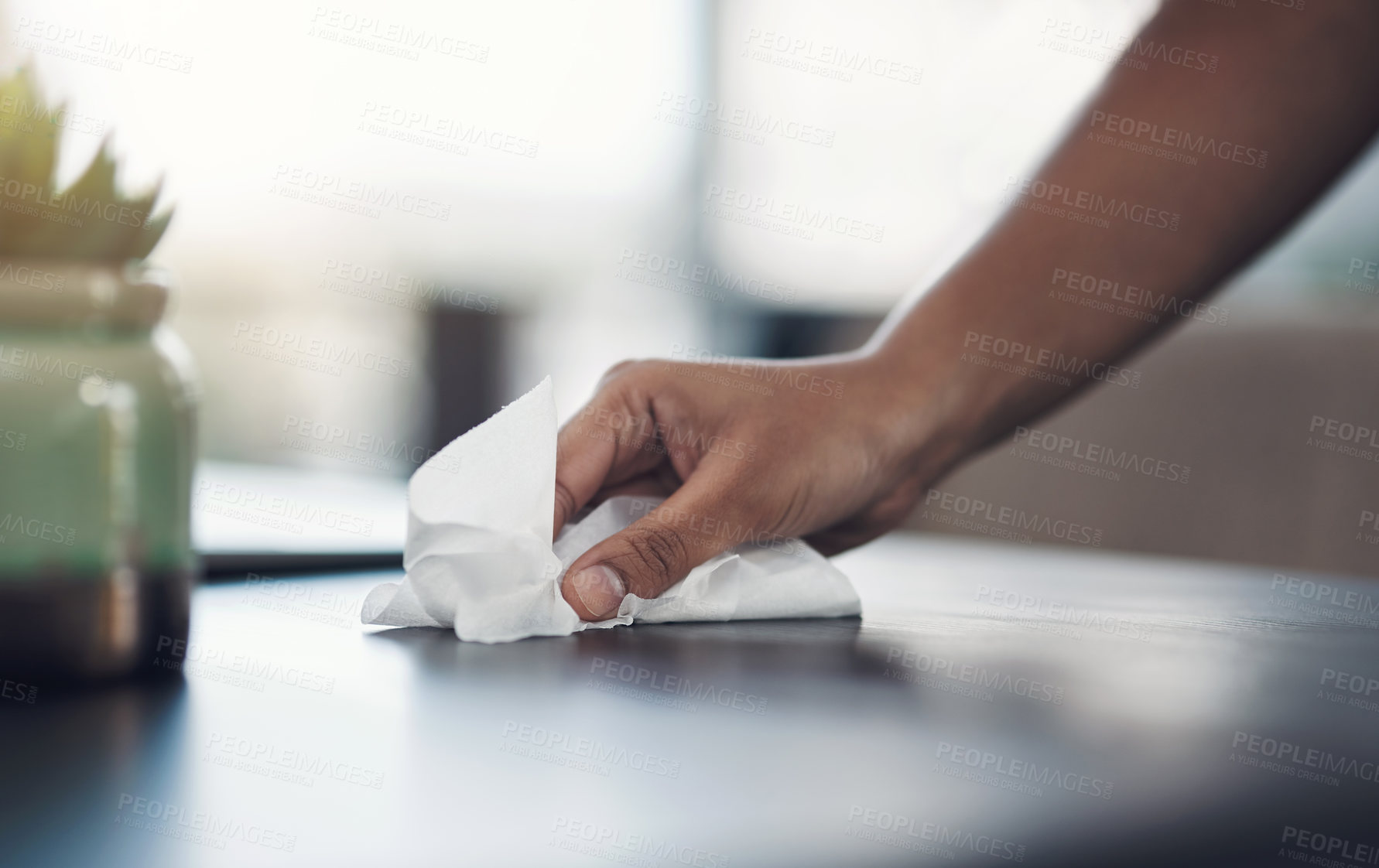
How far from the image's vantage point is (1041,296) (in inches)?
35.9

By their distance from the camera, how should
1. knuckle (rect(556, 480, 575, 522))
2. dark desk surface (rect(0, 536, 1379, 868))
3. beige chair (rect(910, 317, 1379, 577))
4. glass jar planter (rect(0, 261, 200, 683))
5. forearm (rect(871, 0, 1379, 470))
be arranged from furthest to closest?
beige chair (rect(910, 317, 1379, 577)), forearm (rect(871, 0, 1379, 470)), knuckle (rect(556, 480, 575, 522)), glass jar planter (rect(0, 261, 200, 683)), dark desk surface (rect(0, 536, 1379, 868))

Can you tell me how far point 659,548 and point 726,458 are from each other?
0.11m

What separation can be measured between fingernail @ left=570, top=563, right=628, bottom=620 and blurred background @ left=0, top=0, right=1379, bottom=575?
267cm

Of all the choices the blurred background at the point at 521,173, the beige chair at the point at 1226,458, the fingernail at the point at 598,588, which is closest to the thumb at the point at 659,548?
the fingernail at the point at 598,588

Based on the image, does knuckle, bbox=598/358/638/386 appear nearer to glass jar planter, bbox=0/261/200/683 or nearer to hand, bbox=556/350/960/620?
hand, bbox=556/350/960/620

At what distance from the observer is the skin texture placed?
30.3 inches

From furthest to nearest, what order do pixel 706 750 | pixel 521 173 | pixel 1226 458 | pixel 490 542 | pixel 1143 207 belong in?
pixel 521 173
pixel 1226 458
pixel 1143 207
pixel 490 542
pixel 706 750

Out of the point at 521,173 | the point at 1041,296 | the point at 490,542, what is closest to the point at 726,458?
the point at 490,542

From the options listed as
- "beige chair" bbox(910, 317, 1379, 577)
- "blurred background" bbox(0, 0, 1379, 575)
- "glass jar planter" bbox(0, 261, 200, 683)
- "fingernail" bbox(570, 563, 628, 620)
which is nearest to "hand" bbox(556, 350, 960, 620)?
"fingernail" bbox(570, 563, 628, 620)

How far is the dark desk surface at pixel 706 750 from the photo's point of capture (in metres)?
0.29

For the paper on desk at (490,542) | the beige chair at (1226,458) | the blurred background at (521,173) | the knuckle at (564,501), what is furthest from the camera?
the blurred background at (521,173)

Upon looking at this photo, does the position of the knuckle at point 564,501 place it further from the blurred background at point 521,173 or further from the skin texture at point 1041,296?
the blurred background at point 521,173

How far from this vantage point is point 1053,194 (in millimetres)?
924

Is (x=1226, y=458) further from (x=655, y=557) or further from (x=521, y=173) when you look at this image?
(x=521, y=173)
